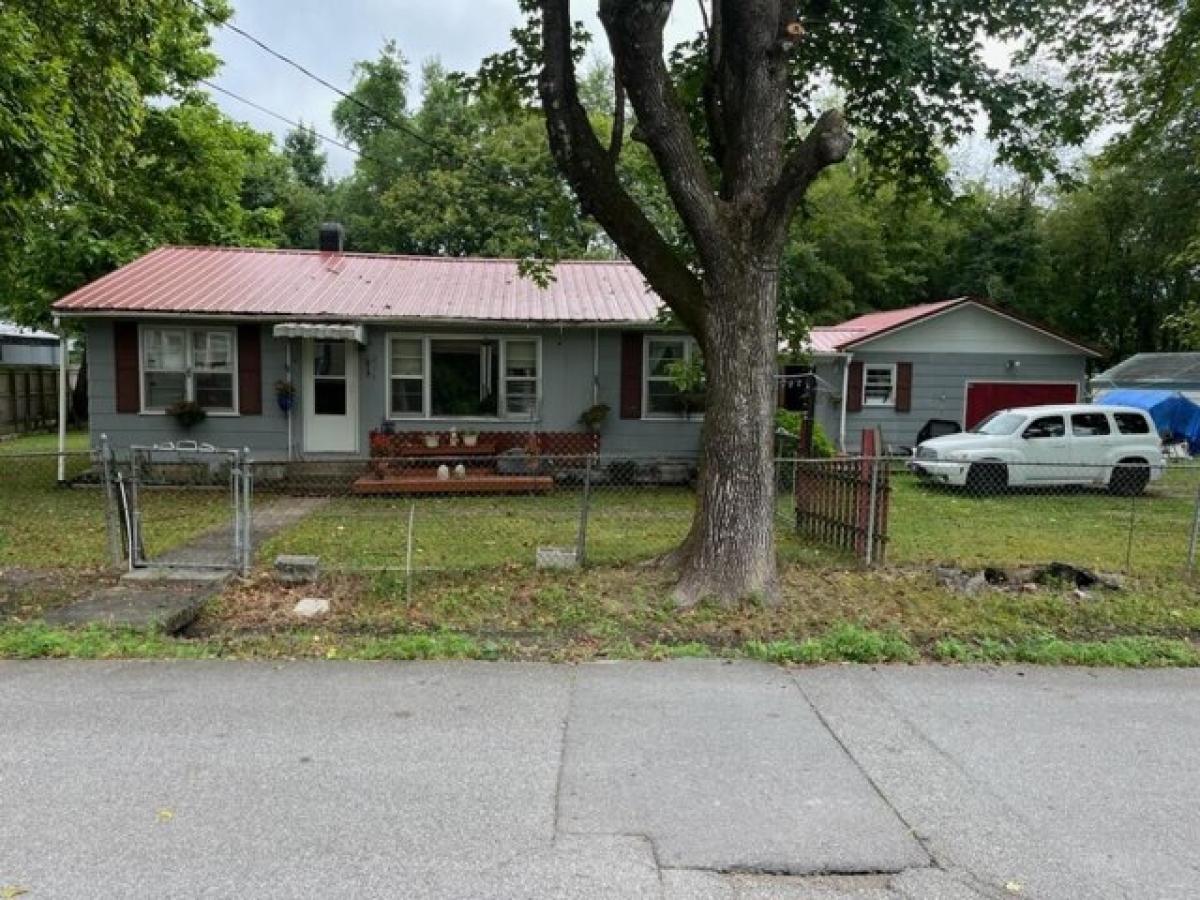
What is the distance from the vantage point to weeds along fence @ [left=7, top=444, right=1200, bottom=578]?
812 centimetres

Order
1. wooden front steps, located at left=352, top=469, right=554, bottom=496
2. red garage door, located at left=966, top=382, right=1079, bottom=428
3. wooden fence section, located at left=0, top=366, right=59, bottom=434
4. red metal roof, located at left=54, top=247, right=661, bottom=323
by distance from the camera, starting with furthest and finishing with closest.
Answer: wooden fence section, located at left=0, top=366, right=59, bottom=434
red garage door, located at left=966, top=382, right=1079, bottom=428
red metal roof, located at left=54, top=247, right=661, bottom=323
wooden front steps, located at left=352, top=469, right=554, bottom=496

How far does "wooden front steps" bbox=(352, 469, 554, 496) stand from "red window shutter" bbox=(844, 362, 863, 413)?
7.68m

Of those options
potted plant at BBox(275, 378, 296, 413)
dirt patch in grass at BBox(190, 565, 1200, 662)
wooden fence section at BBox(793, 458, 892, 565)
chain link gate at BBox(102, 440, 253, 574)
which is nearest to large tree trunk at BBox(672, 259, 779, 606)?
dirt patch in grass at BBox(190, 565, 1200, 662)

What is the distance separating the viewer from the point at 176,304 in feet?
43.4

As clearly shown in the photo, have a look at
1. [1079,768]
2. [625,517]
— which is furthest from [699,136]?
[1079,768]

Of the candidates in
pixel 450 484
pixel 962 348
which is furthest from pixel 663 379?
pixel 962 348

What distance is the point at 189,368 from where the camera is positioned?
541 inches

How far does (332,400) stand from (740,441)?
953 cm

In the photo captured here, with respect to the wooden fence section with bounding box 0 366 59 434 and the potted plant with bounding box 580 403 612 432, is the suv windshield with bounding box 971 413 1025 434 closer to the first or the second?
the potted plant with bounding box 580 403 612 432

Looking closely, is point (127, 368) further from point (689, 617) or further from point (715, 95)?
point (689, 617)


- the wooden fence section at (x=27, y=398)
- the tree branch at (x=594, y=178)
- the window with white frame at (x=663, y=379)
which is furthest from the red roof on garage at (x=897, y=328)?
the wooden fence section at (x=27, y=398)

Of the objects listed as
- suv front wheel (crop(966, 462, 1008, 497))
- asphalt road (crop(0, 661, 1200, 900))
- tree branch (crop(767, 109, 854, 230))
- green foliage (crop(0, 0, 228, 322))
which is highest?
green foliage (crop(0, 0, 228, 322))

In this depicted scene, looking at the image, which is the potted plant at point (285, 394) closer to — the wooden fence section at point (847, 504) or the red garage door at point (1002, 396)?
the wooden fence section at point (847, 504)

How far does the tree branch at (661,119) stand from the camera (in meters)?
6.49
